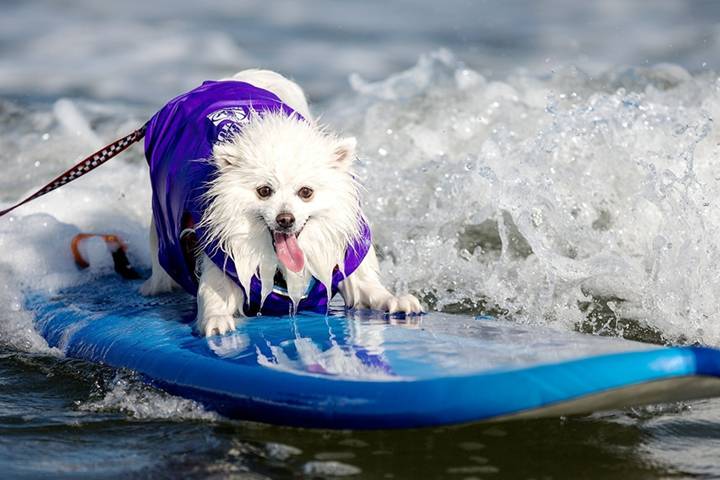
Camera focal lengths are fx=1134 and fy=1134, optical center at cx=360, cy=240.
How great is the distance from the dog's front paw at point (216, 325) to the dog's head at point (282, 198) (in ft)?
0.55

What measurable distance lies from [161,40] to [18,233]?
8594 millimetres

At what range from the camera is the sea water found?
3533 millimetres

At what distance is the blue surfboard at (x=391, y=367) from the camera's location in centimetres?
317

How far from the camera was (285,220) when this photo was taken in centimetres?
391

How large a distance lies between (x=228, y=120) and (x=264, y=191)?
2.12 feet

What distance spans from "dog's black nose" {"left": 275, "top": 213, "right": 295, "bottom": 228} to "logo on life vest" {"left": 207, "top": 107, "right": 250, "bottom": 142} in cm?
47

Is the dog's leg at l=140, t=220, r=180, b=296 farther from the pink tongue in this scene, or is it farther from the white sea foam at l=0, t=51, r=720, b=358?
the pink tongue

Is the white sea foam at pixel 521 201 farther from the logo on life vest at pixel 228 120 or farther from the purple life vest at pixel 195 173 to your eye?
the logo on life vest at pixel 228 120

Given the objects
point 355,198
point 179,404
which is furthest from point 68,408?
point 355,198

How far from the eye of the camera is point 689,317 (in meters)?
4.91

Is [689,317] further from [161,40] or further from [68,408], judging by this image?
[161,40]

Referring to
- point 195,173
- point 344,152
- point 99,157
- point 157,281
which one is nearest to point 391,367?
point 344,152

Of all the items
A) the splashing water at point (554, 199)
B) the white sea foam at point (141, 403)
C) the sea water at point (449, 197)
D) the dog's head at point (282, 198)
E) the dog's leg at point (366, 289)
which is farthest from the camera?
the splashing water at point (554, 199)

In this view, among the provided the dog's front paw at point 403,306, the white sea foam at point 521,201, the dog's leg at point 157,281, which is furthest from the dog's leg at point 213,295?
the white sea foam at point 521,201
